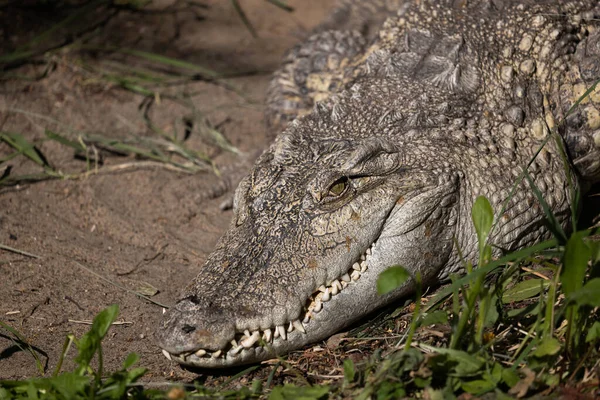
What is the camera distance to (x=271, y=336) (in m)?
2.70

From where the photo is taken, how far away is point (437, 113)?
3275 millimetres

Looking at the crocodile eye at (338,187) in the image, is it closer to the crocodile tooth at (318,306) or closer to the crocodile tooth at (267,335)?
the crocodile tooth at (318,306)

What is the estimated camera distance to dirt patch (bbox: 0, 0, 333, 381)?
3256 mm

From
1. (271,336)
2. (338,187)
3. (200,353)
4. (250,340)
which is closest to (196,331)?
(200,353)

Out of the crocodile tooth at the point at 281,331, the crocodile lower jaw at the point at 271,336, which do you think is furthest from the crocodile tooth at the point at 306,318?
the crocodile tooth at the point at 281,331

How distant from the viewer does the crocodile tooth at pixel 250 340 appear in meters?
2.62

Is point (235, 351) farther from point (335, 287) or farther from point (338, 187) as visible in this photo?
point (338, 187)

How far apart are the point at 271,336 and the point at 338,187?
0.72 m

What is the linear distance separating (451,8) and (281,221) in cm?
177

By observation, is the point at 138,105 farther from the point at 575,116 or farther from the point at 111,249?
the point at 575,116

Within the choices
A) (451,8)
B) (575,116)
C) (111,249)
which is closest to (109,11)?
(111,249)

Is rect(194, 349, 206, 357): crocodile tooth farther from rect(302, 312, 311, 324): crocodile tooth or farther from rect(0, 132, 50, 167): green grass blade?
rect(0, 132, 50, 167): green grass blade

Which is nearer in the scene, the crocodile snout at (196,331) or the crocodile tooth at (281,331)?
the crocodile snout at (196,331)

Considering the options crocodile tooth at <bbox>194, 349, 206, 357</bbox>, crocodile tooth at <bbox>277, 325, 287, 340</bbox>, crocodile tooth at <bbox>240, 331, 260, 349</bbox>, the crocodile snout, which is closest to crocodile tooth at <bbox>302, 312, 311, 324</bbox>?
crocodile tooth at <bbox>277, 325, 287, 340</bbox>
